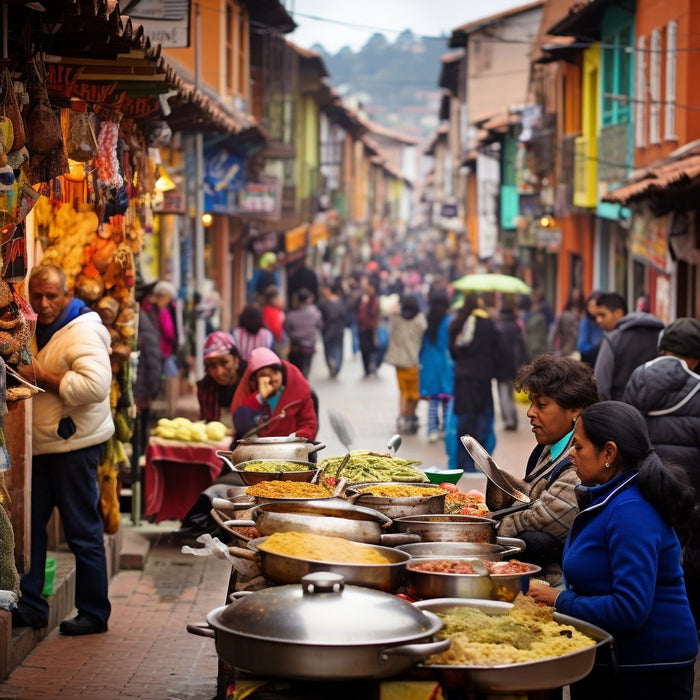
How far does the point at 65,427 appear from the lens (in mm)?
8328

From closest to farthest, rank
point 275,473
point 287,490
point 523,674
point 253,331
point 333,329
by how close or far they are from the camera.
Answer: point 523,674 → point 287,490 → point 275,473 → point 253,331 → point 333,329

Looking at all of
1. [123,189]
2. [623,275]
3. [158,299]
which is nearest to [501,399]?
[158,299]

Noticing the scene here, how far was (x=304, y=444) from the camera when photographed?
A: 25.7 ft

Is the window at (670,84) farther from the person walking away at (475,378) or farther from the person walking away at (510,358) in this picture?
the person walking away at (475,378)

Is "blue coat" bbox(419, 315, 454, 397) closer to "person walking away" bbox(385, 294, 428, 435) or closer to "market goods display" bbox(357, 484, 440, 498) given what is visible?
"person walking away" bbox(385, 294, 428, 435)

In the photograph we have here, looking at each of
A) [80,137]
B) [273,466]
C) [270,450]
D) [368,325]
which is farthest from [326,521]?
[368,325]

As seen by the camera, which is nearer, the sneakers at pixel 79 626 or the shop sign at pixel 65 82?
the shop sign at pixel 65 82

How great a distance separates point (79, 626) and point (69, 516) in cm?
70

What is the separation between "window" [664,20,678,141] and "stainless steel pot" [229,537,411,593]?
55.1ft

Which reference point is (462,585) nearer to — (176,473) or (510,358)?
(176,473)

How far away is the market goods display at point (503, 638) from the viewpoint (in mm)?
4387

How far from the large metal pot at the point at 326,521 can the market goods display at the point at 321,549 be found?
0.17 metres

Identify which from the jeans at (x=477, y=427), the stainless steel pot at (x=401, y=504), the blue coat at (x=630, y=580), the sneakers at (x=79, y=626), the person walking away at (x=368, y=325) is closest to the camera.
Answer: the blue coat at (x=630, y=580)

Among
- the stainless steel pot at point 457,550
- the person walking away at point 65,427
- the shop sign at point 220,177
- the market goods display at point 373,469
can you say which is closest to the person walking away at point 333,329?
the shop sign at point 220,177
